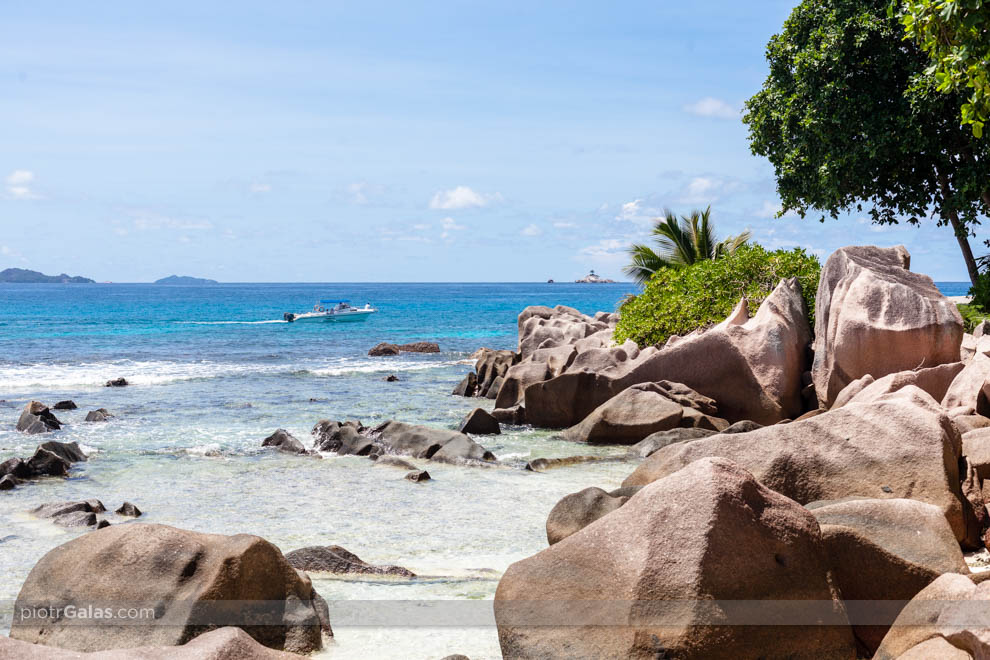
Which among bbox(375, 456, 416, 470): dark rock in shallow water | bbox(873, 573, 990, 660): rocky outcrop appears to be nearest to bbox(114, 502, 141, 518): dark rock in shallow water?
bbox(375, 456, 416, 470): dark rock in shallow water

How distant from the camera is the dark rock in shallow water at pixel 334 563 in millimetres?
7840

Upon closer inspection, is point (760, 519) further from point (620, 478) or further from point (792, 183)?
point (792, 183)

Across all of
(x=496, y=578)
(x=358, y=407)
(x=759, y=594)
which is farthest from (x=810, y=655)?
(x=358, y=407)

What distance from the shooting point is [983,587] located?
498cm

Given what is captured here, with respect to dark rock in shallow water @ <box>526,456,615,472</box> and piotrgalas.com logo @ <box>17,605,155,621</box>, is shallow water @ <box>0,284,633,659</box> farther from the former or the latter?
piotrgalas.com logo @ <box>17,605,155,621</box>

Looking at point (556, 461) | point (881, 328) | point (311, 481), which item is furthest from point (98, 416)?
point (881, 328)

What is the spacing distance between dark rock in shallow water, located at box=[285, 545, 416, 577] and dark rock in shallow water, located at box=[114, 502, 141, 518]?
3497mm

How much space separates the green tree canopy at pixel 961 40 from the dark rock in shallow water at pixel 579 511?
5.75 metres

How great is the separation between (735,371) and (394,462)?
21.2 ft

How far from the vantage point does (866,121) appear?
2083 centimetres

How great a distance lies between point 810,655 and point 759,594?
54cm

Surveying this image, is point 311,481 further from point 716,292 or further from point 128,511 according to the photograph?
point 716,292

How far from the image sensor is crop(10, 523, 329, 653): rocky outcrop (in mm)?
5602

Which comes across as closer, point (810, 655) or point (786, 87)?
point (810, 655)
